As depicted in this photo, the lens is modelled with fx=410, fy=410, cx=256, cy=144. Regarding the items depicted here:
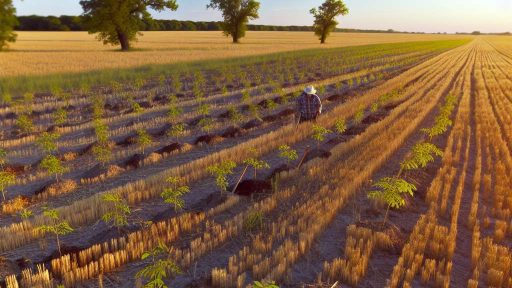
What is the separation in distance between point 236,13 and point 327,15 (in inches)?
657

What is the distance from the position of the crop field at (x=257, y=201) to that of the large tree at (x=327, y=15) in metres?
58.3

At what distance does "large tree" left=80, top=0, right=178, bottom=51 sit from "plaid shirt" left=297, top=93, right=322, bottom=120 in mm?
34953

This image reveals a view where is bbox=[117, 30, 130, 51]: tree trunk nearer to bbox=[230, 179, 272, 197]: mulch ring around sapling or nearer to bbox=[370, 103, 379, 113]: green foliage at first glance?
bbox=[370, 103, 379, 113]: green foliage

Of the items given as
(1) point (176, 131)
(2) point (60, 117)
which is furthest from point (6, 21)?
(1) point (176, 131)

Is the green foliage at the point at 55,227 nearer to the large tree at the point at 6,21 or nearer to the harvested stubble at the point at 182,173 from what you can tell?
the harvested stubble at the point at 182,173

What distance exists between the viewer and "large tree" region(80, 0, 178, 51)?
134 feet

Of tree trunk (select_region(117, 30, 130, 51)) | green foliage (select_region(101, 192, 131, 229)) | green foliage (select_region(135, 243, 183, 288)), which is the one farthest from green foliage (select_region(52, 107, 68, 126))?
tree trunk (select_region(117, 30, 130, 51))

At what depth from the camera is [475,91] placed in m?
19.5

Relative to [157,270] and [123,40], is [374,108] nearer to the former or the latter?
[157,270]

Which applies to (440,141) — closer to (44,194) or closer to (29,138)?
(44,194)

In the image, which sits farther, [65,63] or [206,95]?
[65,63]

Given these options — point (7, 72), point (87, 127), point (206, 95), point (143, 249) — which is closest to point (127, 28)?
point (7, 72)

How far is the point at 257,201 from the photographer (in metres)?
6.80

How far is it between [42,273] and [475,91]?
20120 millimetres
